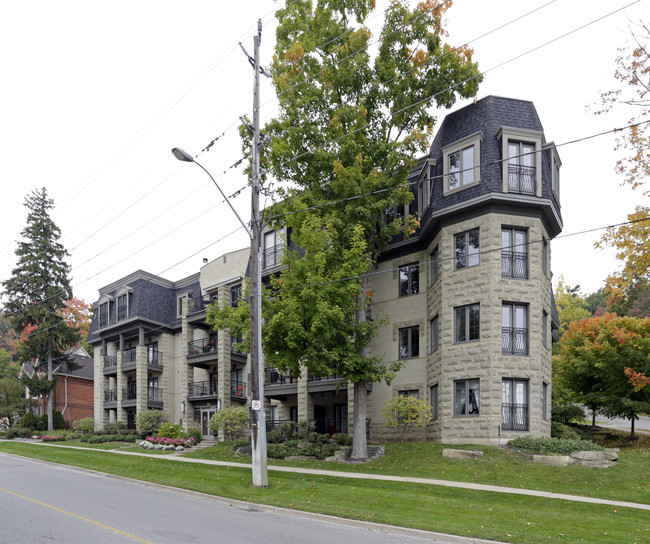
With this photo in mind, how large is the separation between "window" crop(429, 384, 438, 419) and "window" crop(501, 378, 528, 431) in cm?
344

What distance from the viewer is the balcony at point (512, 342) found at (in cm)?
2289

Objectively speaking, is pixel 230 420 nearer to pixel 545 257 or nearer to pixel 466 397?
pixel 466 397

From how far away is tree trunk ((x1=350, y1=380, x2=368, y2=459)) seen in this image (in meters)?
23.6

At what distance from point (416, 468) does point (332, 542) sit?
429 inches

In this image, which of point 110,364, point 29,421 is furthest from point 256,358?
point 29,421

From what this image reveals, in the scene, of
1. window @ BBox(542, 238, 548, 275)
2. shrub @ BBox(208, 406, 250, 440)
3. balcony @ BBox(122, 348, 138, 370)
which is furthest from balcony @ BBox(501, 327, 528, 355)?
balcony @ BBox(122, 348, 138, 370)

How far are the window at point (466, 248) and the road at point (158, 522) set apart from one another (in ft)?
44.4

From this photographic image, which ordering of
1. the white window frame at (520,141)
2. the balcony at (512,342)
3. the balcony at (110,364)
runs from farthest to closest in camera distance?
the balcony at (110,364) → the white window frame at (520,141) → the balcony at (512,342)

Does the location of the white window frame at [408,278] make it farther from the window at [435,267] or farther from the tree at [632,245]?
the tree at [632,245]

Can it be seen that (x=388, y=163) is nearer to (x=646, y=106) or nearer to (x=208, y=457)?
(x=646, y=106)

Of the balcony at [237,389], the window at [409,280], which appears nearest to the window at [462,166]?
the window at [409,280]

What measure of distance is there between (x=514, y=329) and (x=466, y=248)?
374 cm

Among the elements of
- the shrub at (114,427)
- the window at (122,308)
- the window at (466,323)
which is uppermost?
the window at (122,308)

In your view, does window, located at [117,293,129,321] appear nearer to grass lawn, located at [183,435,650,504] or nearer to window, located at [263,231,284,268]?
window, located at [263,231,284,268]
